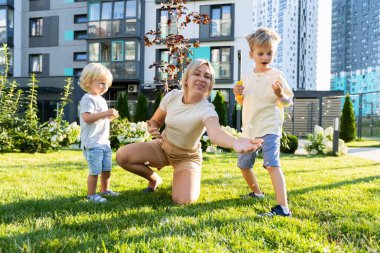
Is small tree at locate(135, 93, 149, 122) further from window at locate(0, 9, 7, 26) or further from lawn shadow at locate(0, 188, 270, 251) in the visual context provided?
lawn shadow at locate(0, 188, 270, 251)

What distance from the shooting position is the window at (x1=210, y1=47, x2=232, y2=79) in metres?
19.8

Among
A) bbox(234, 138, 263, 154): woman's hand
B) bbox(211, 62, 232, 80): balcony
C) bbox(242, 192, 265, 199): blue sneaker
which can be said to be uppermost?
bbox(211, 62, 232, 80): balcony

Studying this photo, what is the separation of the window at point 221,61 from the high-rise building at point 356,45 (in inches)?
3259

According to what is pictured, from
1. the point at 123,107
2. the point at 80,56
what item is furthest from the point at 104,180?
the point at 80,56

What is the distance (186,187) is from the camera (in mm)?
3078

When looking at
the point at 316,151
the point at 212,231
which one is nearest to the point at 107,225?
the point at 212,231

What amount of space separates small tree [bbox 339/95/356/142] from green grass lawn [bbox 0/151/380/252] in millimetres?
11478

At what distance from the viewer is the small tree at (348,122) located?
14.6m

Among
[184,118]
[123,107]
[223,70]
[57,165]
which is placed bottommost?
[57,165]

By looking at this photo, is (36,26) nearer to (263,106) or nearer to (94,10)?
(94,10)

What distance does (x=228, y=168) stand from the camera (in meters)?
5.32

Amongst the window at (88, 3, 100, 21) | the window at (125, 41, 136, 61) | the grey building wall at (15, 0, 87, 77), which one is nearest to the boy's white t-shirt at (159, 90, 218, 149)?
the window at (125, 41, 136, 61)

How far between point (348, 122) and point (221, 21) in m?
9.32

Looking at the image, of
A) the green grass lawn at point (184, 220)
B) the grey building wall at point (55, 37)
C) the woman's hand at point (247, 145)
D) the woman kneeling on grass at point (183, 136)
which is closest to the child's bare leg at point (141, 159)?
the woman kneeling on grass at point (183, 136)
